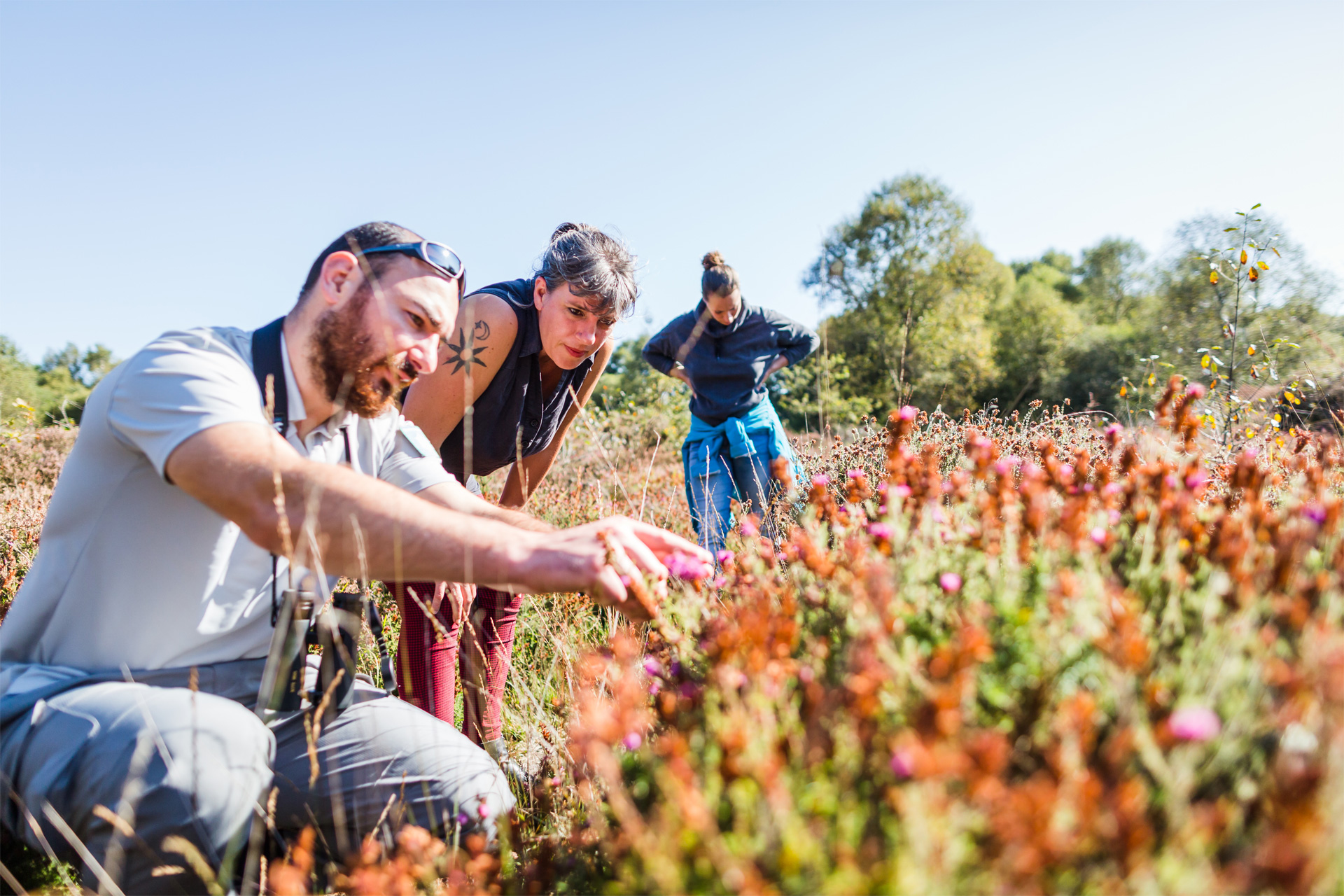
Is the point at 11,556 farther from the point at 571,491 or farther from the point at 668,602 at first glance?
the point at 668,602

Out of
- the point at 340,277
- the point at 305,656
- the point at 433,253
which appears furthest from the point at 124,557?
the point at 433,253

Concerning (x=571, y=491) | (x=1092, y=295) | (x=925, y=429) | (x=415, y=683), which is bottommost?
(x=415, y=683)

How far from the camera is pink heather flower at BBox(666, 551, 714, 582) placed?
5.76 ft

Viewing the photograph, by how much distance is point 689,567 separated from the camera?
5.80ft

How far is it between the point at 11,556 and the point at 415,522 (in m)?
4.87

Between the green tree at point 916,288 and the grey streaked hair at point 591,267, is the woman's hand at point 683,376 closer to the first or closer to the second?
the grey streaked hair at point 591,267

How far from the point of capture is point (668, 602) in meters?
1.84

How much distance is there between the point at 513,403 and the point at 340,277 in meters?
1.29

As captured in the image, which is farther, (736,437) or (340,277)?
(736,437)

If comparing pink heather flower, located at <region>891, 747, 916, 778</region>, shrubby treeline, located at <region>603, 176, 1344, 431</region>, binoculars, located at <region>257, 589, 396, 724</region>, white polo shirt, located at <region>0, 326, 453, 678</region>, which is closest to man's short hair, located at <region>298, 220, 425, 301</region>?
white polo shirt, located at <region>0, 326, 453, 678</region>

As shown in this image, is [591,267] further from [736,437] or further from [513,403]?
[736,437]

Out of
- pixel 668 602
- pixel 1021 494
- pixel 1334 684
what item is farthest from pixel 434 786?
pixel 1334 684

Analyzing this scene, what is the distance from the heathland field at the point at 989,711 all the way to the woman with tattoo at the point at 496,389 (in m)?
1.28

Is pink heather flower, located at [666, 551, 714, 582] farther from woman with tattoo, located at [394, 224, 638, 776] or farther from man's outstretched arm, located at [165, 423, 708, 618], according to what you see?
woman with tattoo, located at [394, 224, 638, 776]
